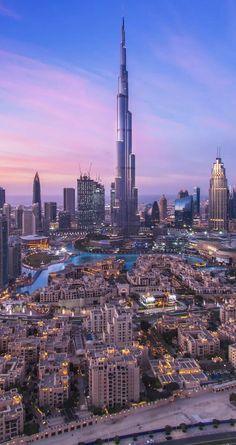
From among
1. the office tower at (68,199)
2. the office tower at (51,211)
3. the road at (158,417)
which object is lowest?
the road at (158,417)

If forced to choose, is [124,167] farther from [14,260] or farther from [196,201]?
[14,260]

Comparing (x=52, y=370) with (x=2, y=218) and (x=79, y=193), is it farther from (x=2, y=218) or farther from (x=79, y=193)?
(x=79, y=193)

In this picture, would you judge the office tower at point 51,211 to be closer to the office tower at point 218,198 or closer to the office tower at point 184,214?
the office tower at point 184,214

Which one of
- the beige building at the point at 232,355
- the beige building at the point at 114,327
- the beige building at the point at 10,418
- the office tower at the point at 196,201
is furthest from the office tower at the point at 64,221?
the beige building at the point at 10,418

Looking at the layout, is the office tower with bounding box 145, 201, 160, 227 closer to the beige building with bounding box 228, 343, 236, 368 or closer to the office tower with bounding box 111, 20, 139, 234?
the office tower with bounding box 111, 20, 139, 234

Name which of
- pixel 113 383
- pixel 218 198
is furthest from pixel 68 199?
pixel 113 383

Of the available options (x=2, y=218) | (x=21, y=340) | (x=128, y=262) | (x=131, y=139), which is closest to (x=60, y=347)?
(x=21, y=340)

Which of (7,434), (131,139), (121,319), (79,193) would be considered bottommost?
(7,434)
